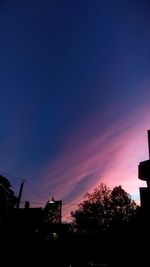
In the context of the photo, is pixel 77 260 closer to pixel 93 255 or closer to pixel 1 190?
pixel 93 255

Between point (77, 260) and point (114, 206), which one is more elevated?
point (114, 206)

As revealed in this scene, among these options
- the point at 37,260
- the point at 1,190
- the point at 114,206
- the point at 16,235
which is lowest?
the point at 37,260

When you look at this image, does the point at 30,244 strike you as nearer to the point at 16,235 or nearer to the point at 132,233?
the point at 16,235

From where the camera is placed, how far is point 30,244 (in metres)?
10.7

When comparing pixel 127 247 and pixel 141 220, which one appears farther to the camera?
pixel 141 220

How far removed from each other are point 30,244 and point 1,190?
168 inches

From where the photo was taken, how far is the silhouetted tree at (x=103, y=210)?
7431cm

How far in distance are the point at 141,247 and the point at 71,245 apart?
2.56 meters

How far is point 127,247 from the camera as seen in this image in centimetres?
1003

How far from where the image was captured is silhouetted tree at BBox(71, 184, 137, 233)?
74312mm

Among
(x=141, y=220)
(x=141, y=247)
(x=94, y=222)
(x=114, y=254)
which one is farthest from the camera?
(x=94, y=222)

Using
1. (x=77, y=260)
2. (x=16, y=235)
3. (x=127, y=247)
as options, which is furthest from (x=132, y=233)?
(x=16, y=235)

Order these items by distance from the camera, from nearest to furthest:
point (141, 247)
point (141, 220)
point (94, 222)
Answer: point (141, 247), point (141, 220), point (94, 222)

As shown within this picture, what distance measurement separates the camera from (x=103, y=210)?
7725 centimetres
